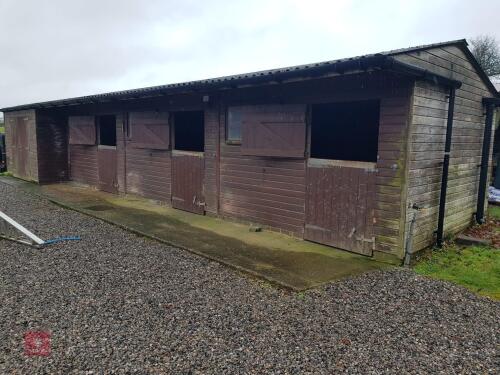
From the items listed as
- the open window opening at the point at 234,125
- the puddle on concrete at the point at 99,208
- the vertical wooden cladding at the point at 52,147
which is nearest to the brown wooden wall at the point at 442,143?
the open window opening at the point at 234,125

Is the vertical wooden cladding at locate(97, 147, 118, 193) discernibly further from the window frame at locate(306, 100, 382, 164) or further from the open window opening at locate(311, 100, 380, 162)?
the window frame at locate(306, 100, 382, 164)

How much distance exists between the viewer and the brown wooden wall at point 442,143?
5.66m

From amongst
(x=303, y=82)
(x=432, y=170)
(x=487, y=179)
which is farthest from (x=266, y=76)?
(x=487, y=179)

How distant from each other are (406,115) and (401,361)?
339 cm

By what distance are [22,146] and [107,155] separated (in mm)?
5187

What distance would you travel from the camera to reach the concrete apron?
5242 millimetres

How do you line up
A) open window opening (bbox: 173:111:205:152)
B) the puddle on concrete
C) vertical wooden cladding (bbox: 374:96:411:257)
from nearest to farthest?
vertical wooden cladding (bbox: 374:96:411:257) < the puddle on concrete < open window opening (bbox: 173:111:205:152)

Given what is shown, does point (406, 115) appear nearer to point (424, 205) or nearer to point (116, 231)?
point (424, 205)

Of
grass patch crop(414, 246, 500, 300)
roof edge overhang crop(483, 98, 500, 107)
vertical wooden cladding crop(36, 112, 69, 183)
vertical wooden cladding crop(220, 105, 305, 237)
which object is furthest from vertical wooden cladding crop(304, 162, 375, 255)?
vertical wooden cladding crop(36, 112, 69, 183)

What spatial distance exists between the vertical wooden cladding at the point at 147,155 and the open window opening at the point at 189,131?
0.24 metres

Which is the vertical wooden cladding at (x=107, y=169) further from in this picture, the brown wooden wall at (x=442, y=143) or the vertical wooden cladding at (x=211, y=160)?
the brown wooden wall at (x=442, y=143)

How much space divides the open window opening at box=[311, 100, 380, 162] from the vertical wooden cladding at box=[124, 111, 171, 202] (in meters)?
3.82

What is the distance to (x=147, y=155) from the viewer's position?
34.2 ft

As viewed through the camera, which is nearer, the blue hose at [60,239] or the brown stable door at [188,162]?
the blue hose at [60,239]
